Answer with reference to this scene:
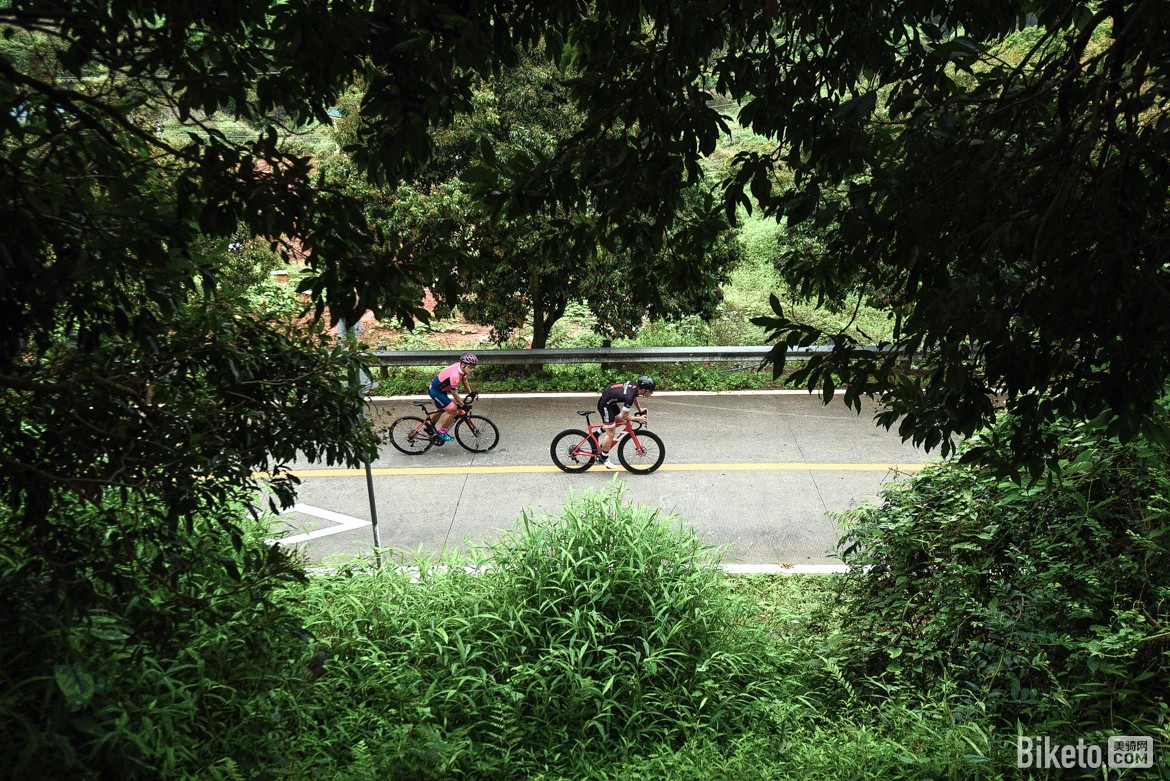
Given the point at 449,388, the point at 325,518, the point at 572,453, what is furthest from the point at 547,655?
the point at 449,388

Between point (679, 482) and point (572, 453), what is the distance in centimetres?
139

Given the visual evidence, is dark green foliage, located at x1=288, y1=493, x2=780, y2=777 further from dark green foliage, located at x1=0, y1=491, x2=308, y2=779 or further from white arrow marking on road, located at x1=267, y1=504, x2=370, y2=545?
white arrow marking on road, located at x1=267, y1=504, x2=370, y2=545

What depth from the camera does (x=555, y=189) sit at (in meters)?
4.06

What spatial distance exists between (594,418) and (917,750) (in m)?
9.35

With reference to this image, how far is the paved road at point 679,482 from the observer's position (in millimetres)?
9109

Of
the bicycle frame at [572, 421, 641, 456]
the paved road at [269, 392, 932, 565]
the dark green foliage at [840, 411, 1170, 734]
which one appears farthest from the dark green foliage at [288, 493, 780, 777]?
the bicycle frame at [572, 421, 641, 456]

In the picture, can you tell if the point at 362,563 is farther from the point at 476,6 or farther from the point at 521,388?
the point at 521,388

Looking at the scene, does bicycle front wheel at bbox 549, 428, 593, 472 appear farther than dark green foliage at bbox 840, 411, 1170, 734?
Yes

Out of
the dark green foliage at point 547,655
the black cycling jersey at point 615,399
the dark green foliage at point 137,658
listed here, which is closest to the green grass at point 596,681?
the dark green foliage at point 547,655

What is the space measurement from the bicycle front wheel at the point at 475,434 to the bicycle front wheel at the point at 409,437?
447 mm

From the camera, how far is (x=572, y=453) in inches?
431

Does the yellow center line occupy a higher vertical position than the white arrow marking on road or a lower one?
higher

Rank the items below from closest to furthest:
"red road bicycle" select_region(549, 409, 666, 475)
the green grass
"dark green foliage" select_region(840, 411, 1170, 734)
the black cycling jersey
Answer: "dark green foliage" select_region(840, 411, 1170, 734) < the green grass < the black cycling jersey < "red road bicycle" select_region(549, 409, 666, 475)

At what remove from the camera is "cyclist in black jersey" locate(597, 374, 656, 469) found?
1052 cm
